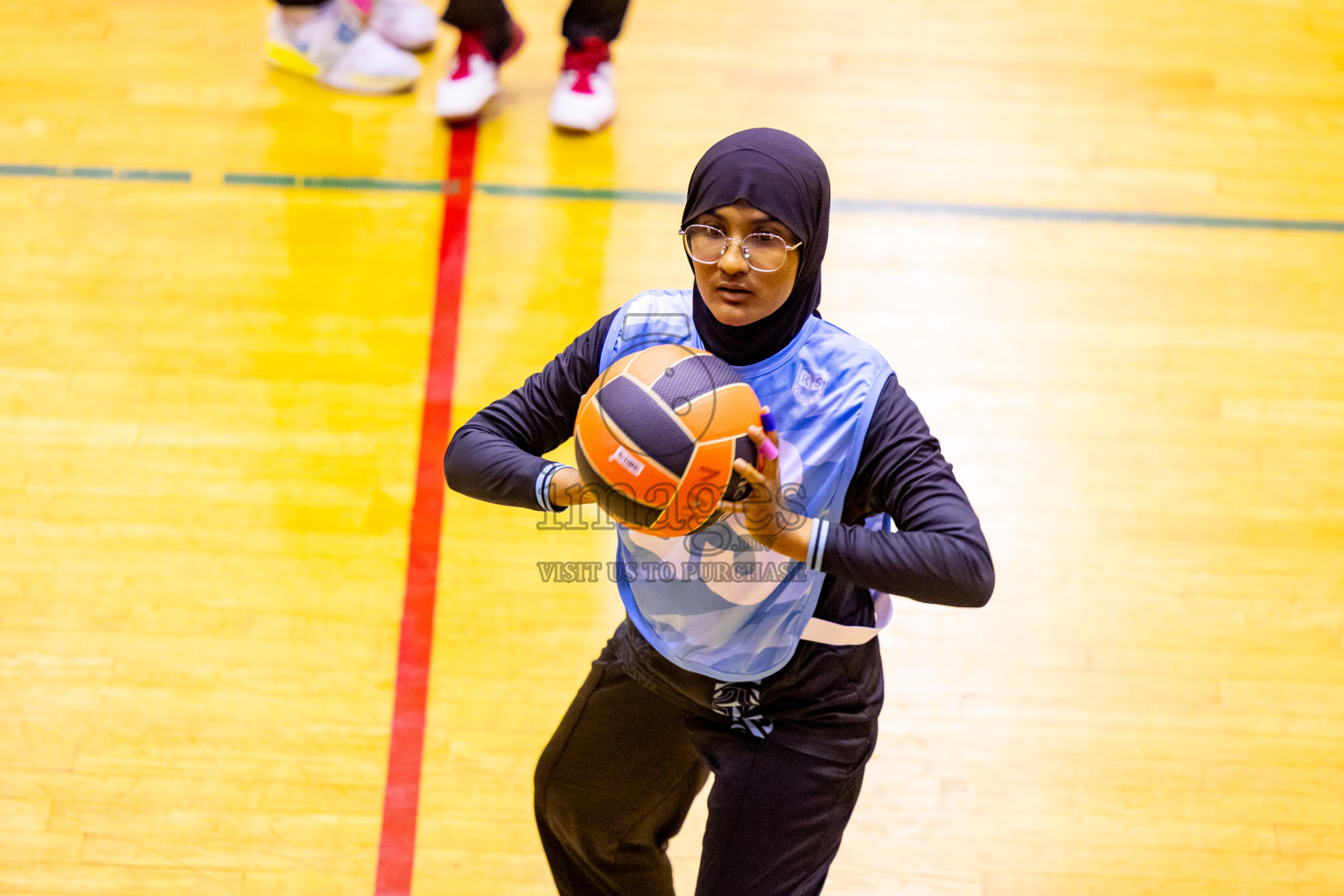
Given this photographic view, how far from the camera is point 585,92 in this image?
4.30m

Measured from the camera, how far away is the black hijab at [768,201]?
78.8 inches

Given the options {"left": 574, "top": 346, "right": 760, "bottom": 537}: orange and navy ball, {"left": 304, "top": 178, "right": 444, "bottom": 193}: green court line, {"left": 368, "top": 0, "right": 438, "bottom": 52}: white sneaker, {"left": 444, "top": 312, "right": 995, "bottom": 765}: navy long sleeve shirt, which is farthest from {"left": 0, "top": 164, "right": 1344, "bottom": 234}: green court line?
{"left": 574, "top": 346, "right": 760, "bottom": 537}: orange and navy ball

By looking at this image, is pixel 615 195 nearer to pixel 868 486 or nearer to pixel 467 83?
pixel 467 83

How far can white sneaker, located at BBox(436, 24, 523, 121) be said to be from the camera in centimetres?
427

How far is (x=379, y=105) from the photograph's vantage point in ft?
14.5

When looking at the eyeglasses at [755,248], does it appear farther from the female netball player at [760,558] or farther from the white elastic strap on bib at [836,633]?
the white elastic strap on bib at [836,633]

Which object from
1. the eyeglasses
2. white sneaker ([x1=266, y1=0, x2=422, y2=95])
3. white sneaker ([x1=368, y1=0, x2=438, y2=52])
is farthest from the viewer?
white sneaker ([x1=368, y1=0, x2=438, y2=52])

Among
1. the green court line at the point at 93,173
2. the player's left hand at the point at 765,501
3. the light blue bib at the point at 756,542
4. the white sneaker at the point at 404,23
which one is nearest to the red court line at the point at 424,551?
the white sneaker at the point at 404,23

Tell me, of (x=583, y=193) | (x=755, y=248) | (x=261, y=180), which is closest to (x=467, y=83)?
(x=583, y=193)

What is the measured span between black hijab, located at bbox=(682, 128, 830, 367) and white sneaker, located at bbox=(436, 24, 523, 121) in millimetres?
2377

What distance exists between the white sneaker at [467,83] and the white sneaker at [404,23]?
1.03ft

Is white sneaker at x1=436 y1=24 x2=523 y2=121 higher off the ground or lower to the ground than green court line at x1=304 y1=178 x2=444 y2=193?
higher

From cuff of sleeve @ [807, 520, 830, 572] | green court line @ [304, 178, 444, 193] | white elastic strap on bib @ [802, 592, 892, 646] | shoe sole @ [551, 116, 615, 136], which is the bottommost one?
green court line @ [304, 178, 444, 193]

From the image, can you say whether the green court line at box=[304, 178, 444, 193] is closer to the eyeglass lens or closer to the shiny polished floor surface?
the shiny polished floor surface
